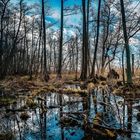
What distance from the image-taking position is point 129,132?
737cm

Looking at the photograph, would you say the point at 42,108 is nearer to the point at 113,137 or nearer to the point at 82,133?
the point at 82,133

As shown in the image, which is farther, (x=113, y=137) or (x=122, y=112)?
(x=122, y=112)

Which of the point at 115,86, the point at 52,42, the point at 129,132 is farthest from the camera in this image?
the point at 52,42

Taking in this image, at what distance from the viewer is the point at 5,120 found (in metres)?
9.20

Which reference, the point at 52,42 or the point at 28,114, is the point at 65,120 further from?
the point at 52,42

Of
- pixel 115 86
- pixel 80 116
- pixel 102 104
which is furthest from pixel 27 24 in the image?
pixel 80 116

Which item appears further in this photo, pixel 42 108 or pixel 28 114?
pixel 42 108

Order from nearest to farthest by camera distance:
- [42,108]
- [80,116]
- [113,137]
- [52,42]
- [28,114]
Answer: [113,137] → [80,116] → [28,114] → [42,108] → [52,42]

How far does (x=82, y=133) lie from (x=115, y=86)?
11157 mm

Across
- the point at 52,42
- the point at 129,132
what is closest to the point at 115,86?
the point at 129,132

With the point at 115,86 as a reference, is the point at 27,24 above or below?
above

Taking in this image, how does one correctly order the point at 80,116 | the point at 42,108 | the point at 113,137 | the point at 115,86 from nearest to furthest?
the point at 113,137 → the point at 80,116 → the point at 42,108 → the point at 115,86

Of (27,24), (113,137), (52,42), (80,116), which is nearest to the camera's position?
(113,137)

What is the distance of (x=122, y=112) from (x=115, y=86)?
8077 mm
